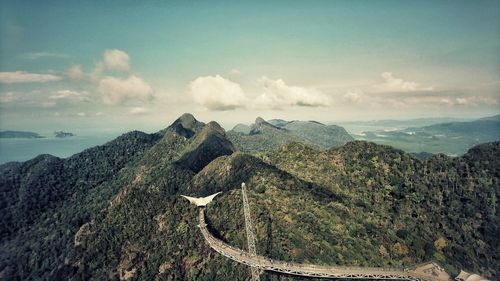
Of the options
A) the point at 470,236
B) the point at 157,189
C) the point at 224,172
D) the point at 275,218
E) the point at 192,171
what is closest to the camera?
the point at 275,218

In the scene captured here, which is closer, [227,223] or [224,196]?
[227,223]

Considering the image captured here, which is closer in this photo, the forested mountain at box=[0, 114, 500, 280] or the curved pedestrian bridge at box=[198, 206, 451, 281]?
the curved pedestrian bridge at box=[198, 206, 451, 281]

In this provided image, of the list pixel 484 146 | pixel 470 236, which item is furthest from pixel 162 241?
pixel 484 146

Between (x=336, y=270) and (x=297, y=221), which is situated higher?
(x=297, y=221)

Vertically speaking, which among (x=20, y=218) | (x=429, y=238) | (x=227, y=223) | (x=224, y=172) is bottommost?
(x=20, y=218)

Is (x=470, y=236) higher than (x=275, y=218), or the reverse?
(x=275, y=218)

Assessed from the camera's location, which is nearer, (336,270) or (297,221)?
(336,270)

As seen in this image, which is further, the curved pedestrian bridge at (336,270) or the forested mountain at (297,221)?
the forested mountain at (297,221)

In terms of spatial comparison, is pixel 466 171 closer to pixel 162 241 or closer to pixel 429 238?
pixel 429 238
